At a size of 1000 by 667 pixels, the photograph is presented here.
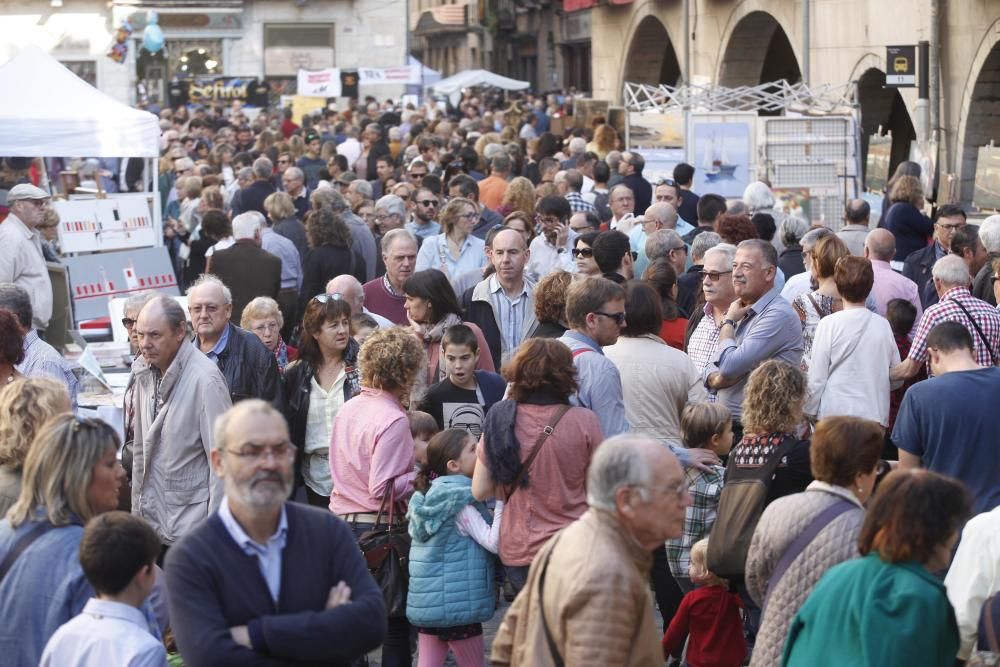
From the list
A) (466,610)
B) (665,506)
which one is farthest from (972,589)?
(466,610)

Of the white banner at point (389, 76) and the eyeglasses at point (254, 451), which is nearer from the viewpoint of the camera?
the eyeglasses at point (254, 451)

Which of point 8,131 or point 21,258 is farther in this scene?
point 8,131

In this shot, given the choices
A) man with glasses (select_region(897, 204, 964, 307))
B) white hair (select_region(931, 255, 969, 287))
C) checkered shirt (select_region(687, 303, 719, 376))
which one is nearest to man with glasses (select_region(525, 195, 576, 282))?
man with glasses (select_region(897, 204, 964, 307))

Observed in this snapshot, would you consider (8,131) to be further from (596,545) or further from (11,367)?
(596,545)

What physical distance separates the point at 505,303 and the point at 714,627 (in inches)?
111

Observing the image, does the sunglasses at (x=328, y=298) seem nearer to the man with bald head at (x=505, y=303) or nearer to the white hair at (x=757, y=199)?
the man with bald head at (x=505, y=303)

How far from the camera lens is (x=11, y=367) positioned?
20.7ft

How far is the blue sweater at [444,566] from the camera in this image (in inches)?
227

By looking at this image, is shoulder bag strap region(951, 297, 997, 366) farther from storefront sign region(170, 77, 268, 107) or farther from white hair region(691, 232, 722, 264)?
storefront sign region(170, 77, 268, 107)

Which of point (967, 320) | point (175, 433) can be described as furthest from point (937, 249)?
point (175, 433)

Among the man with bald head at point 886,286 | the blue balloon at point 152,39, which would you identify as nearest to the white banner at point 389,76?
the blue balloon at point 152,39

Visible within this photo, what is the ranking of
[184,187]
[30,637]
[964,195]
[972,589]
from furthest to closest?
[964,195] → [184,187] → [972,589] → [30,637]

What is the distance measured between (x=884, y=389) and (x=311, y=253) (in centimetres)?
469

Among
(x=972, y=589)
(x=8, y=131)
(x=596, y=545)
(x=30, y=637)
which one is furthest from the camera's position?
(x=8, y=131)
